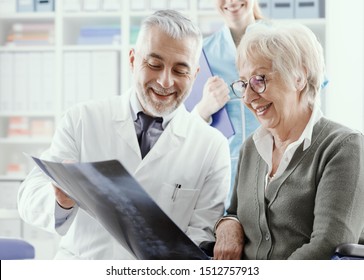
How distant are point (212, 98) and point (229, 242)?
53cm

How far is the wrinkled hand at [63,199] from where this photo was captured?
1475mm

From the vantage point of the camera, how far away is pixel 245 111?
1924mm

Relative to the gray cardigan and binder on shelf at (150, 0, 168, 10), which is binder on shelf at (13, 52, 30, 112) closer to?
binder on shelf at (150, 0, 168, 10)

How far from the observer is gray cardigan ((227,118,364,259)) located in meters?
1.32

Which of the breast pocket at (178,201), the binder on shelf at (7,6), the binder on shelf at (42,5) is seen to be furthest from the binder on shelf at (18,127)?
the breast pocket at (178,201)

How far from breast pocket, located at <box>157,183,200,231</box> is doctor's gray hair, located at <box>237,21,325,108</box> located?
1.22ft

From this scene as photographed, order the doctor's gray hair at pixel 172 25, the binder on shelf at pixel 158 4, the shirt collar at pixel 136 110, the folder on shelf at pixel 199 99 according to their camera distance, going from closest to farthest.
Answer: the doctor's gray hair at pixel 172 25
the shirt collar at pixel 136 110
the folder on shelf at pixel 199 99
the binder on shelf at pixel 158 4

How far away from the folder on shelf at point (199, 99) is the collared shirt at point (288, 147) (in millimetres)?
332

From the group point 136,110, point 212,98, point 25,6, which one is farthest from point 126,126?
point 25,6

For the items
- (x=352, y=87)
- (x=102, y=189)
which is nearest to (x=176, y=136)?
(x=102, y=189)

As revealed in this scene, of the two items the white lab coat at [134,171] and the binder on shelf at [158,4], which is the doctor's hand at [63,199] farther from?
the binder on shelf at [158,4]

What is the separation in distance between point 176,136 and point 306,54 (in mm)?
410
